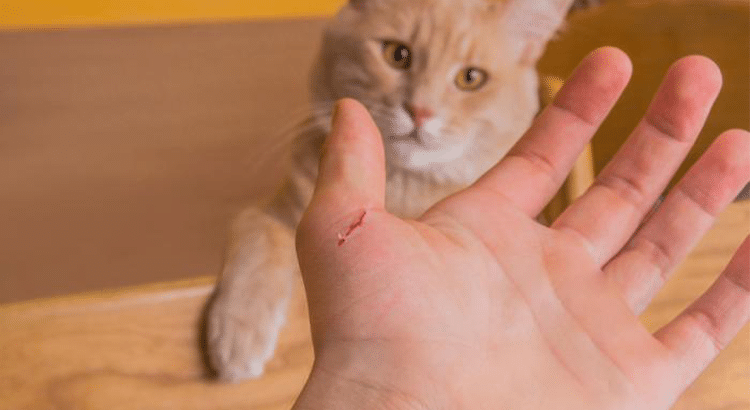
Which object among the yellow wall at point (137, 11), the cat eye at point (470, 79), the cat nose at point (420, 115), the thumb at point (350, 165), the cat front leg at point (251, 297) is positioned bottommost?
the yellow wall at point (137, 11)

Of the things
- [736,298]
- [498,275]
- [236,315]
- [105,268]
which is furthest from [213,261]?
[736,298]

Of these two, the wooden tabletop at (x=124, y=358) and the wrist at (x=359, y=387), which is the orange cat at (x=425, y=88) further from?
the wrist at (x=359, y=387)

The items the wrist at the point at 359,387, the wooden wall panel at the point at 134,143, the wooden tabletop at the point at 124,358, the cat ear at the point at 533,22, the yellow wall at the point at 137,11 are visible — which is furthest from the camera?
the yellow wall at the point at 137,11

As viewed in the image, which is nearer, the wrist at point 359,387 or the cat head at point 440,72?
the wrist at point 359,387

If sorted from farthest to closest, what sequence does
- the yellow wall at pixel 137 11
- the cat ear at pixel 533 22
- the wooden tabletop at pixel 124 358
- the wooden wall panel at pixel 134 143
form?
the yellow wall at pixel 137 11 → the cat ear at pixel 533 22 → the wooden wall panel at pixel 134 143 → the wooden tabletop at pixel 124 358

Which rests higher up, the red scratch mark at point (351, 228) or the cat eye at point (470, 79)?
the red scratch mark at point (351, 228)

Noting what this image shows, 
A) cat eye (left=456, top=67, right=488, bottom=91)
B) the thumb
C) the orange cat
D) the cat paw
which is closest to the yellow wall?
the orange cat

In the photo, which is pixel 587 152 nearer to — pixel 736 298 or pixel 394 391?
pixel 736 298

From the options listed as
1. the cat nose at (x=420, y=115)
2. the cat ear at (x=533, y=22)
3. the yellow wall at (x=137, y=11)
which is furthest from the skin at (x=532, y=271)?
the yellow wall at (x=137, y=11)

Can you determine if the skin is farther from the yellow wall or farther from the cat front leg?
the yellow wall
